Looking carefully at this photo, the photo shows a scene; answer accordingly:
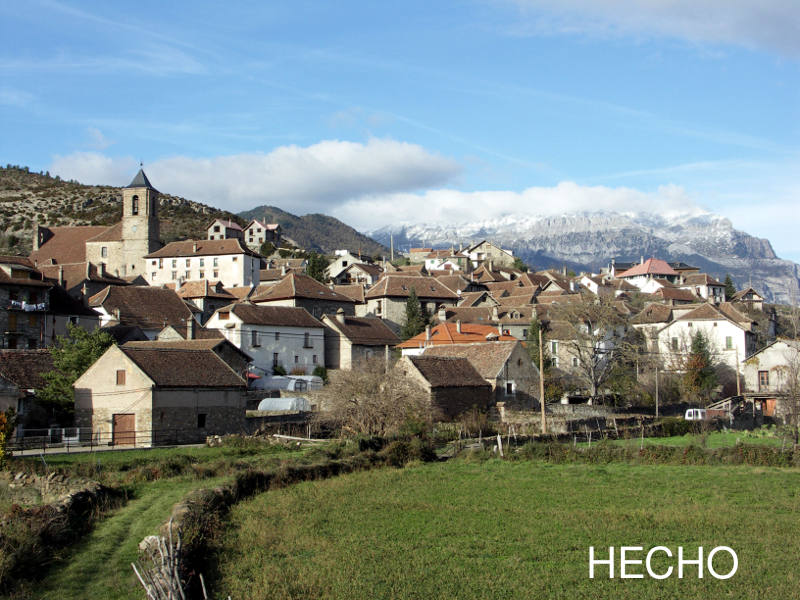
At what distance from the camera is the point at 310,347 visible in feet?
196

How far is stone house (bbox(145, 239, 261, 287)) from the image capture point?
87.1 meters

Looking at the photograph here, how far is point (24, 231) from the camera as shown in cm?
11775

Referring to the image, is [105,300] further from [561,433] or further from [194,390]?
[561,433]

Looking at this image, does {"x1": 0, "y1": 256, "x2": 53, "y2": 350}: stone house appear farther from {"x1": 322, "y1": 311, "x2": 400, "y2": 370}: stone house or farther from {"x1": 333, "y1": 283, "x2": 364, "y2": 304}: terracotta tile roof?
{"x1": 333, "y1": 283, "x2": 364, "y2": 304}: terracotta tile roof

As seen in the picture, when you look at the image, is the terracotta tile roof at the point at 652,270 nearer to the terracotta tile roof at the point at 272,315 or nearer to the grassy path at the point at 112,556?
the terracotta tile roof at the point at 272,315

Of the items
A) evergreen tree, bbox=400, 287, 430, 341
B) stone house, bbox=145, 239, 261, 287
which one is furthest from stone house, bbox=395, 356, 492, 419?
stone house, bbox=145, 239, 261, 287

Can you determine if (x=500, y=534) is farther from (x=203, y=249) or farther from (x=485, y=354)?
(x=203, y=249)

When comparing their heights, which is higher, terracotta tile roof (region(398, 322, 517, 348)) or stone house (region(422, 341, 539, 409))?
terracotta tile roof (region(398, 322, 517, 348))

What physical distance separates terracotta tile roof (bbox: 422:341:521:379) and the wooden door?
2205 centimetres

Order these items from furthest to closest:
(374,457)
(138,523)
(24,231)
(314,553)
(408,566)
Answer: (24,231) → (374,457) → (138,523) → (314,553) → (408,566)

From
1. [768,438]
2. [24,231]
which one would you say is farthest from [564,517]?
[24,231]

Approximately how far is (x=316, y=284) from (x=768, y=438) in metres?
42.0

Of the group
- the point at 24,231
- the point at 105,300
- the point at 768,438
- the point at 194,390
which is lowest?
the point at 768,438

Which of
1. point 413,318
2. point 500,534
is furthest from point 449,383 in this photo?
point 500,534
